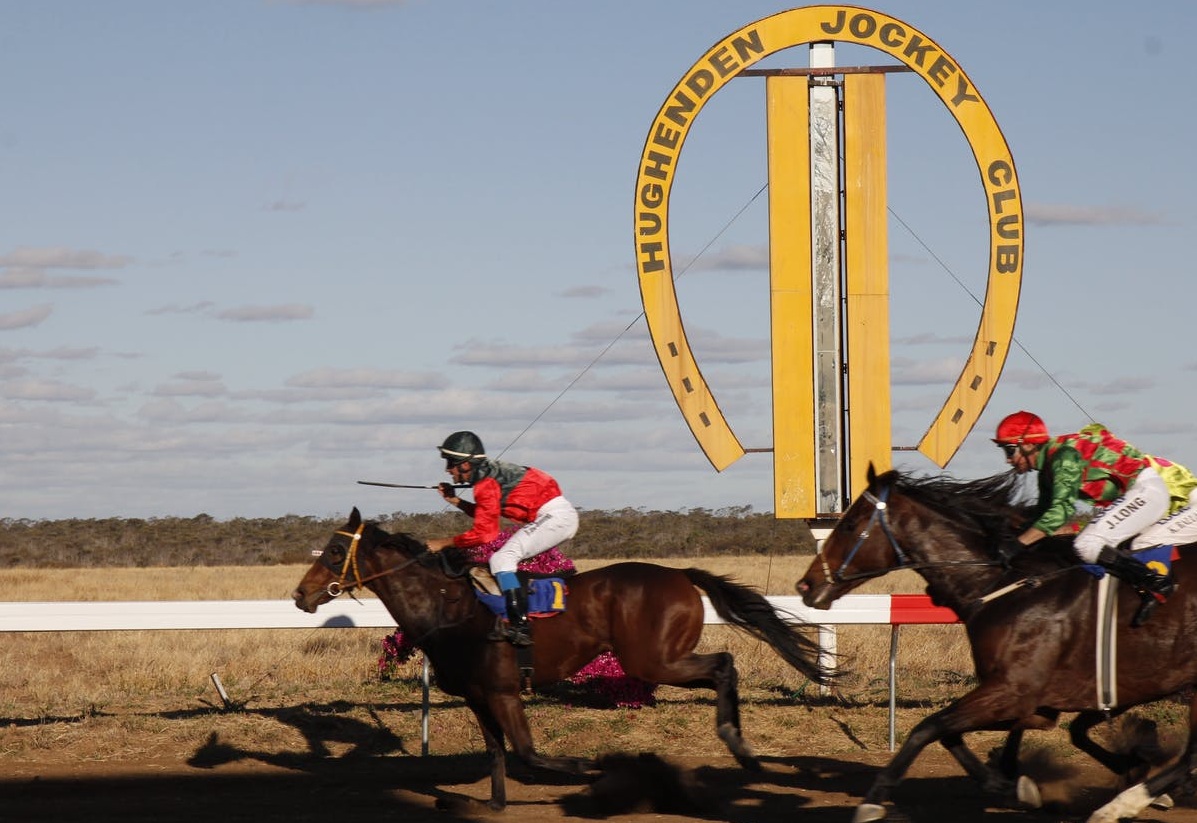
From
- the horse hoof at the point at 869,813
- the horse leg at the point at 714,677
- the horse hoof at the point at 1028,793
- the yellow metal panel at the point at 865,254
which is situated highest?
the yellow metal panel at the point at 865,254

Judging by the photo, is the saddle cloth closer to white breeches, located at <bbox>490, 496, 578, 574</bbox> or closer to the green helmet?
white breeches, located at <bbox>490, 496, 578, 574</bbox>

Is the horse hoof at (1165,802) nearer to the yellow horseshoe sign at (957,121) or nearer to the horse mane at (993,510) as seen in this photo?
the horse mane at (993,510)

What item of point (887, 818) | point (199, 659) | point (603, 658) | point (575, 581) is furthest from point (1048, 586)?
point (199, 659)

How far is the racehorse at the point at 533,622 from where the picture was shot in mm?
8148

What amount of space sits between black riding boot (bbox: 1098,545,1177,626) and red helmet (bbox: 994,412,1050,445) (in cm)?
70

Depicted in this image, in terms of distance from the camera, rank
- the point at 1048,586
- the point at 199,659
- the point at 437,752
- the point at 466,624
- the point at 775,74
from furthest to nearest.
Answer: the point at 199,659 → the point at 775,74 → the point at 437,752 → the point at 466,624 → the point at 1048,586

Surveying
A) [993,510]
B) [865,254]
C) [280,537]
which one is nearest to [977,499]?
[993,510]

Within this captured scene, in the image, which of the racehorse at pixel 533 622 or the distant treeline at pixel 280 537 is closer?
the racehorse at pixel 533 622

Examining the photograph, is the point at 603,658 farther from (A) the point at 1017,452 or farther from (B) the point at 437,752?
(A) the point at 1017,452

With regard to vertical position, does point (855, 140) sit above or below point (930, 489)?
above

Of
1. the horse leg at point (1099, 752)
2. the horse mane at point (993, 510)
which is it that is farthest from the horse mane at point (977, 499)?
the horse leg at point (1099, 752)

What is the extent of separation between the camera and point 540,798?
27.4 feet

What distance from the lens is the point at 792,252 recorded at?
11297 mm

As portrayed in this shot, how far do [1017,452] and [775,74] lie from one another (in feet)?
15.6
